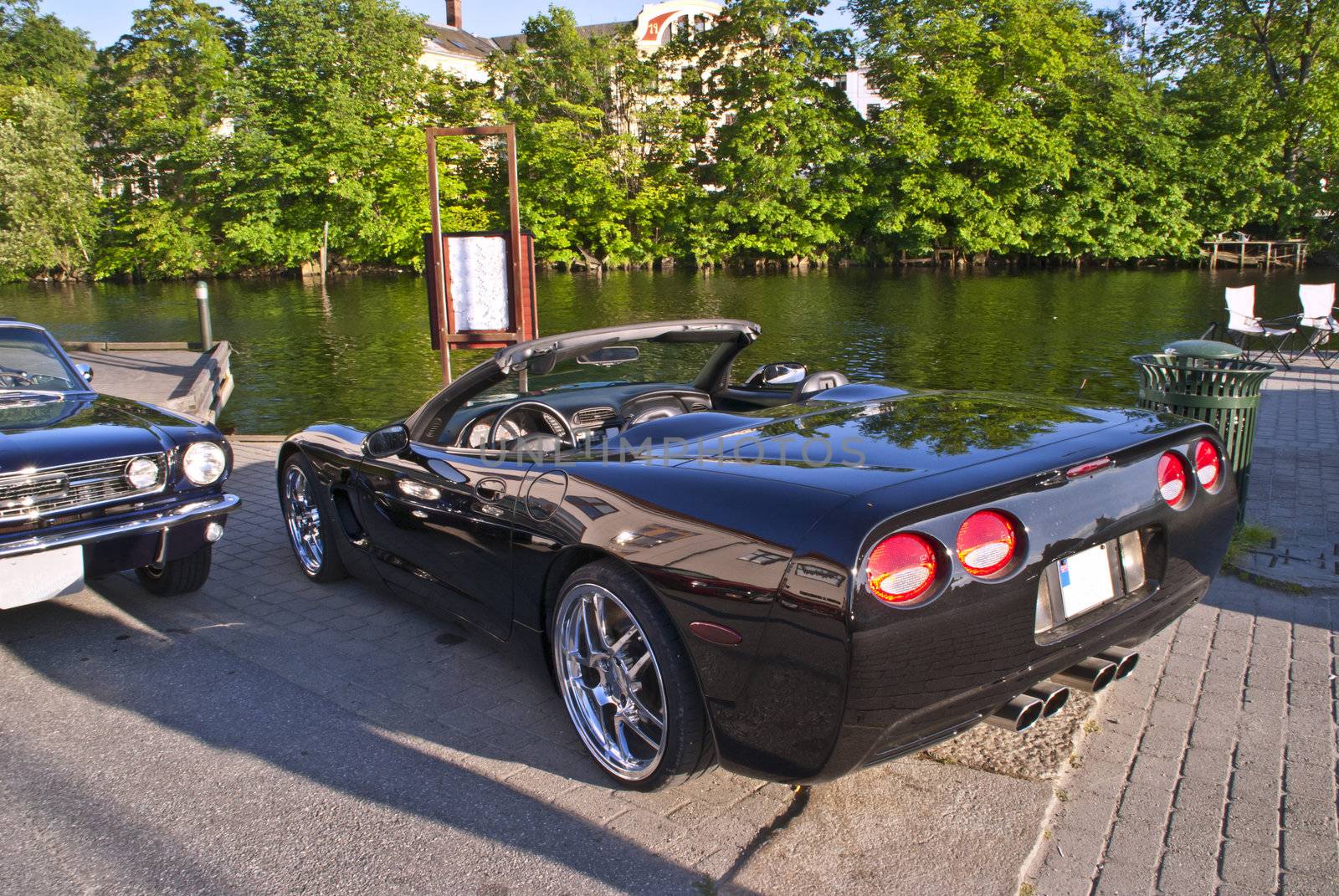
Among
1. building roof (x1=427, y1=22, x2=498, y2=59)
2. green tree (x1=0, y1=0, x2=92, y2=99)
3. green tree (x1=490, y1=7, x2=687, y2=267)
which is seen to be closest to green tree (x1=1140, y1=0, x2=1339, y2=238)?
green tree (x1=490, y1=7, x2=687, y2=267)

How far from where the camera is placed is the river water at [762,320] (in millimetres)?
16688

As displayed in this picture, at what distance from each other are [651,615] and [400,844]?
3.14 feet

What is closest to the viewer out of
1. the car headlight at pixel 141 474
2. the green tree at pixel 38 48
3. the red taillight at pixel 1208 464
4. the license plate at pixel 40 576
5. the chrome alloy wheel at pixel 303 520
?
the red taillight at pixel 1208 464

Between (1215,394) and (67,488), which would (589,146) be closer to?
(1215,394)

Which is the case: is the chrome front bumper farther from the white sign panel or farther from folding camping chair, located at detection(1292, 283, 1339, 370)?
folding camping chair, located at detection(1292, 283, 1339, 370)

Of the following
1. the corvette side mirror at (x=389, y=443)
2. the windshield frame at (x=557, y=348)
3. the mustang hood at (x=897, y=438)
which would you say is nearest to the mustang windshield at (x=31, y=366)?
the corvette side mirror at (x=389, y=443)

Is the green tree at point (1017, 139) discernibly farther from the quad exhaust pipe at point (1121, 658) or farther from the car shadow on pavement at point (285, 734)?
the quad exhaust pipe at point (1121, 658)

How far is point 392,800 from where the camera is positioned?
9.99 feet

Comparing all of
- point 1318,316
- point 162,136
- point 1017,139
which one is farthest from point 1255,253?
point 162,136

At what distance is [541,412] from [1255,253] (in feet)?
167

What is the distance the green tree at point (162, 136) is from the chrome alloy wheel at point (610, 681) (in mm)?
52881

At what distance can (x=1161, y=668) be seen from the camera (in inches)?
148

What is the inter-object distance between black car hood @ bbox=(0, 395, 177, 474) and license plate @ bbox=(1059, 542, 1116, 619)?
4.00m

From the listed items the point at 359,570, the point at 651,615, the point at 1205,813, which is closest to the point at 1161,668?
the point at 1205,813
